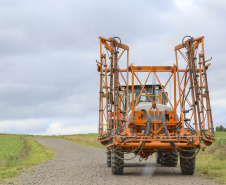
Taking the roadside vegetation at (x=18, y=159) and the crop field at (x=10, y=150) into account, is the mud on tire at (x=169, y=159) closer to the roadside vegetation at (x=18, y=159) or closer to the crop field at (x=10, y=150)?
the roadside vegetation at (x=18, y=159)

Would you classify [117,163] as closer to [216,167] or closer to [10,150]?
[216,167]

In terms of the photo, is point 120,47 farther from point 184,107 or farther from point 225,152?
point 225,152

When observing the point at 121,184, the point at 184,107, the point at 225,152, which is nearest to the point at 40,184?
the point at 121,184

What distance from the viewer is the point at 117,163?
13250 mm

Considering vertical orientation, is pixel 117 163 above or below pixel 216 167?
above

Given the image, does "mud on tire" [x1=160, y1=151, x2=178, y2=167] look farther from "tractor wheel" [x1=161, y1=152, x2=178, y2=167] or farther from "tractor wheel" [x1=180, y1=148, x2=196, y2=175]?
"tractor wheel" [x1=180, y1=148, x2=196, y2=175]

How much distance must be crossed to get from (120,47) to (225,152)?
8.95 m

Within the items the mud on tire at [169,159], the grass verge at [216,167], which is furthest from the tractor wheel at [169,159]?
the grass verge at [216,167]

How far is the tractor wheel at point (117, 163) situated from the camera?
13.0m

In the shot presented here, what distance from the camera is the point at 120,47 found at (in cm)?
1555

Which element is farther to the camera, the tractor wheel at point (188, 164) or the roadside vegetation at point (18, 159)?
the roadside vegetation at point (18, 159)

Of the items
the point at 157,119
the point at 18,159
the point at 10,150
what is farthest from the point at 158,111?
the point at 10,150

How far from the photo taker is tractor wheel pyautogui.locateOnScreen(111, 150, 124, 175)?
13.0m

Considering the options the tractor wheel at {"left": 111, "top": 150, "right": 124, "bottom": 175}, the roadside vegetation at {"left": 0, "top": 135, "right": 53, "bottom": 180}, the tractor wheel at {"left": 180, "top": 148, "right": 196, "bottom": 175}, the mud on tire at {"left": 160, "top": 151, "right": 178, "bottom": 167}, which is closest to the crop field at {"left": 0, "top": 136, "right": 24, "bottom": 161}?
the roadside vegetation at {"left": 0, "top": 135, "right": 53, "bottom": 180}
